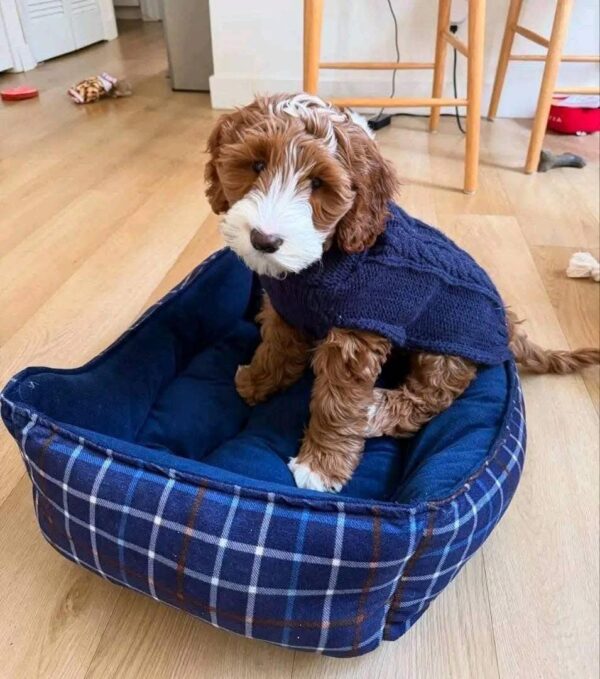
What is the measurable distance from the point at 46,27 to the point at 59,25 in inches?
7.2

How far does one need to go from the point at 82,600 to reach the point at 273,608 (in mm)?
366

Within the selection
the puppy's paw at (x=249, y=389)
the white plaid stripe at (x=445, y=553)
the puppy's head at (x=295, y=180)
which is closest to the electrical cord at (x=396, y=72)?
the puppy's paw at (x=249, y=389)

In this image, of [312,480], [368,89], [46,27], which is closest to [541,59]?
[368,89]

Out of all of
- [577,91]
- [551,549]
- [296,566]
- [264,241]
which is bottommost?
[551,549]

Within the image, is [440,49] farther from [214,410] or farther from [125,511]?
[125,511]

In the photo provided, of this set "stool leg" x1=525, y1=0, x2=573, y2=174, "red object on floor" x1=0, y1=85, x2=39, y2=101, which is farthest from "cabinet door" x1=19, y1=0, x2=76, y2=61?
"stool leg" x1=525, y1=0, x2=573, y2=174

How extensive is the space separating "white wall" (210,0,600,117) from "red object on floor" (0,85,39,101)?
106cm

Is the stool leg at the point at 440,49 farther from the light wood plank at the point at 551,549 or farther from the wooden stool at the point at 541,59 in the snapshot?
the light wood plank at the point at 551,549

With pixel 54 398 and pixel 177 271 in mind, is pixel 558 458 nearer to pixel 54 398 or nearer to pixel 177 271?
pixel 54 398

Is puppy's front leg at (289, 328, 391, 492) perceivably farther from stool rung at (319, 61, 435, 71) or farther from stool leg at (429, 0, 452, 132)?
stool leg at (429, 0, 452, 132)

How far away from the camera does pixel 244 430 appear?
4.21ft

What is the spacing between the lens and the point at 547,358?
1.42 metres

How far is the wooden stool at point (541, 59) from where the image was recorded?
7.53 ft

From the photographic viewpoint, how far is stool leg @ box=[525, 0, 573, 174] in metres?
2.28
